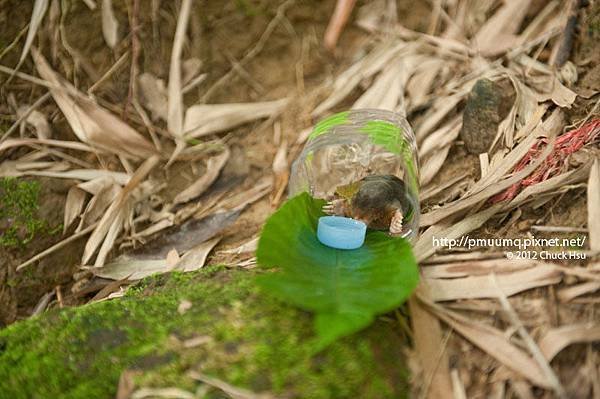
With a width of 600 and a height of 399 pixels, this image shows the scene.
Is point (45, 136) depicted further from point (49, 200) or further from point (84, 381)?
point (84, 381)

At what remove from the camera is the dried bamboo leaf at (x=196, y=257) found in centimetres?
164

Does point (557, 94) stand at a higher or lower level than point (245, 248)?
higher

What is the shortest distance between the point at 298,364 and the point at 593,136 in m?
0.91

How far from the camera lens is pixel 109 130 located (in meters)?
1.95

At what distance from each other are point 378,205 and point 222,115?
0.83m

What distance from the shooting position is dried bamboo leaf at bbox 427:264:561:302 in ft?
3.77

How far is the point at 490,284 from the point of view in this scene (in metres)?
1.17

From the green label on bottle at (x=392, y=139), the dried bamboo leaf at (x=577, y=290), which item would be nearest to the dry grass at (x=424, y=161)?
the dried bamboo leaf at (x=577, y=290)

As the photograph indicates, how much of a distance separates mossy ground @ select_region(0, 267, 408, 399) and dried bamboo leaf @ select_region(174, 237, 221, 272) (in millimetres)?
421

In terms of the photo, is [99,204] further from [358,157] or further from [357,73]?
[357,73]

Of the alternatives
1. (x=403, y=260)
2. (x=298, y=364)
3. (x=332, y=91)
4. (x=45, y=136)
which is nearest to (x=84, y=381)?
(x=298, y=364)

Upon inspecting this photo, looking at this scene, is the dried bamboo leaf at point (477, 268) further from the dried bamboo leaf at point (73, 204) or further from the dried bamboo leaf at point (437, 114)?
the dried bamboo leaf at point (73, 204)

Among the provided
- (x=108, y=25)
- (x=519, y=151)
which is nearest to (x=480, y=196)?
(x=519, y=151)

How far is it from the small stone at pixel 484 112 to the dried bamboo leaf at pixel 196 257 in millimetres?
764
